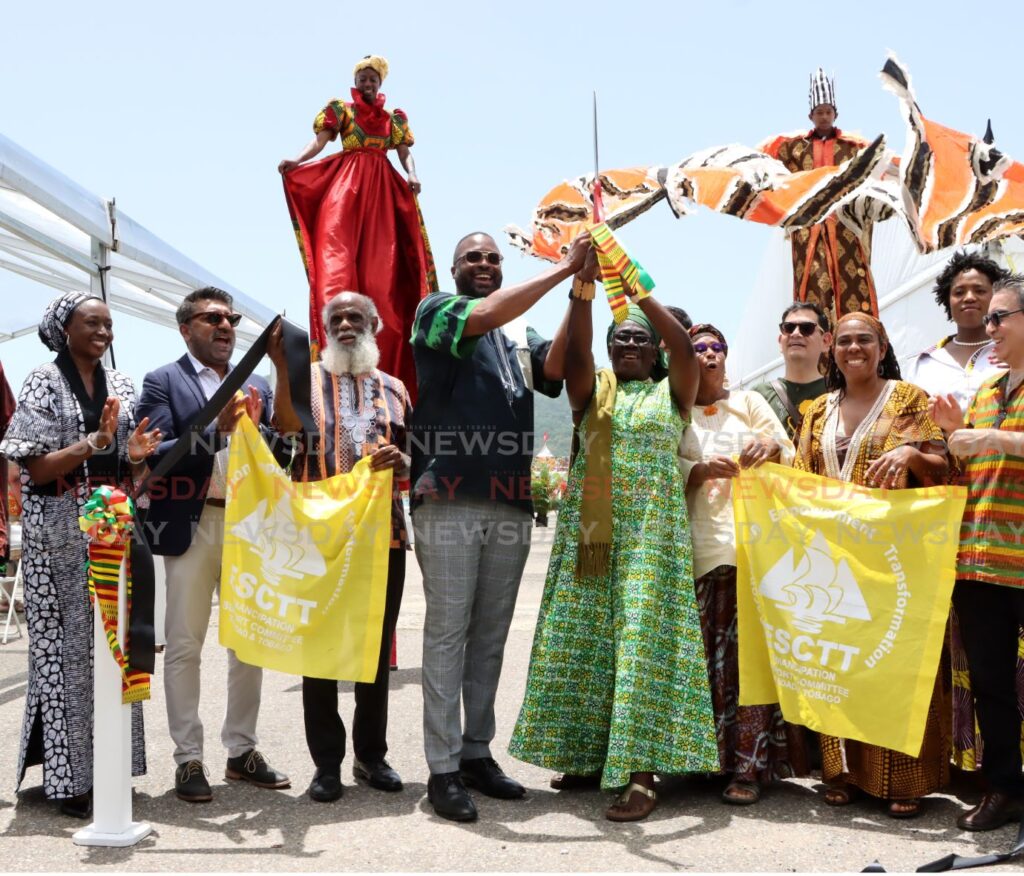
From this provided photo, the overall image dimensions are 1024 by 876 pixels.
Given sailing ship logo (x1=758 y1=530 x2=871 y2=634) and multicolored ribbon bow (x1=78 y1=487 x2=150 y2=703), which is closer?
multicolored ribbon bow (x1=78 y1=487 x2=150 y2=703)

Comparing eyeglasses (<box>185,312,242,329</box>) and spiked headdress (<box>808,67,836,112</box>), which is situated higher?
spiked headdress (<box>808,67,836,112</box>)

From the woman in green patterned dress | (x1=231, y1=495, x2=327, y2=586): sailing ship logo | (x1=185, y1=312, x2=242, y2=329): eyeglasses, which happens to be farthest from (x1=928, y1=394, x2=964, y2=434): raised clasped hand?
(x1=185, y1=312, x2=242, y2=329): eyeglasses

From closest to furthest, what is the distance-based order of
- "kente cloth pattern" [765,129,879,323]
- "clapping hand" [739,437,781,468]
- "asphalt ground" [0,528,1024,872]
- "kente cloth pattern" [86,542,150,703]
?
"asphalt ground" [0,528,1024,872] → "kente cloth pattern" [86,542,150,703] → "clapping hand" [739,437,781,468] → "kente cloth pattern" [765,129,879,323]

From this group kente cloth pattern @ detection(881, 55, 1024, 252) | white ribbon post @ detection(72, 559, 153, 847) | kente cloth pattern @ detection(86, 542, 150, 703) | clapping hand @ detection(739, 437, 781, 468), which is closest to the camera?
white ribbon post @ detection(72, 559, 153, 847)

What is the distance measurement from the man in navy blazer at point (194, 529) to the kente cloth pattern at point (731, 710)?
1902 mm

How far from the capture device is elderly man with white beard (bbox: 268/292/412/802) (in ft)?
14.6

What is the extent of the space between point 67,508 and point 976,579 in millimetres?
3555

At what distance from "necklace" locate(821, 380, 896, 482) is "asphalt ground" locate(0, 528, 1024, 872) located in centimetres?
135

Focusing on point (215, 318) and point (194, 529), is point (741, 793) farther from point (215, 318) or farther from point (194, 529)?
point (215, 318)

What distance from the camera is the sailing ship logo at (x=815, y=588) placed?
164 inches

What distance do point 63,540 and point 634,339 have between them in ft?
8.22

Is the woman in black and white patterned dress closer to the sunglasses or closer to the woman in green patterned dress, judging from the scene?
the sunglasses

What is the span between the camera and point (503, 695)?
6473 millimetres

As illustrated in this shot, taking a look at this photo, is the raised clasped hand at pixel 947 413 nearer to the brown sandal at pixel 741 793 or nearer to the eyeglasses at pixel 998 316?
the eyeglasses at pixel 998 316
